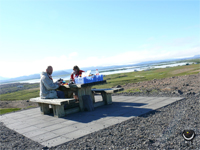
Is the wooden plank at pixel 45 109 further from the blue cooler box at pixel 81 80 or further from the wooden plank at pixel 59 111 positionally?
the blue cooler box at pixel 81 80

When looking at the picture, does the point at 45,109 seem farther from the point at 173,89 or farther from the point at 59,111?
the point at 173,89

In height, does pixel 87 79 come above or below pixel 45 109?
above

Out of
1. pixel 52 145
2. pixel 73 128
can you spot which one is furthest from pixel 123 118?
pixel 52 145

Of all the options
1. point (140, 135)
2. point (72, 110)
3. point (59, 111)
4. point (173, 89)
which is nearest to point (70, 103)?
point (72, 110)

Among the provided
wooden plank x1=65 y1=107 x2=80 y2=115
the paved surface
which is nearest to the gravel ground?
the paved surface

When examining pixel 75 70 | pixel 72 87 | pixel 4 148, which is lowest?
pixel 4 148

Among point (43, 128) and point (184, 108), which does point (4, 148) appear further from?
point (184, 108)

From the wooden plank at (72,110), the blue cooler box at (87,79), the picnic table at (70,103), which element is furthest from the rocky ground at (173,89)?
the wooden plank at (72,110)

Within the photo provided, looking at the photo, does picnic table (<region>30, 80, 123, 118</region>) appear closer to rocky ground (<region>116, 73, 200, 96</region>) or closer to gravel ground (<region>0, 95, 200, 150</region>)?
gravel ground (<region>0, 95, 200, 150</region>)

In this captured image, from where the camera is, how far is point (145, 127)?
497cm

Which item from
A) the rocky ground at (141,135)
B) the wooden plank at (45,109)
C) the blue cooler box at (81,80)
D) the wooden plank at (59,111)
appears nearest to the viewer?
the rocky ground at (141,135)

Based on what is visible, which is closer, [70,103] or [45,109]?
[70,103]

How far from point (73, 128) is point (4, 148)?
6.03ft

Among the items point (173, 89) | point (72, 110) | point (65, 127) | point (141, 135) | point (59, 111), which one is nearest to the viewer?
point (141, 135)
